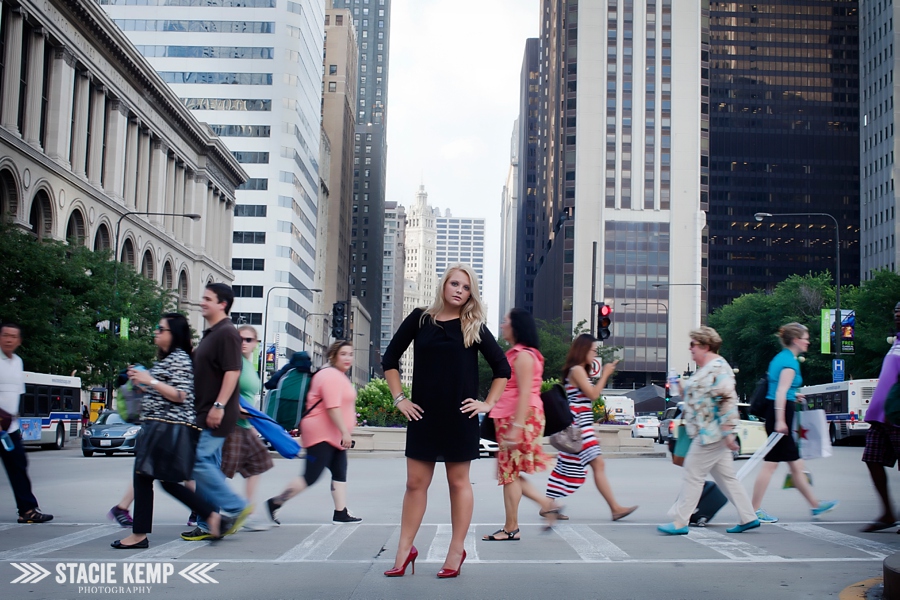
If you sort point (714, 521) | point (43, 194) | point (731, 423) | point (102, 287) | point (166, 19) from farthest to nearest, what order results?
point (166, 19) → point (43, 194) → point (102, 287) → point (714, 521) → point (731, 423)

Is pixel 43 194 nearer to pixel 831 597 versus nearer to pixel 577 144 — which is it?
pixel 831 597

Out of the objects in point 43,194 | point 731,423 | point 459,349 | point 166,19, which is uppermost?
point 166,19

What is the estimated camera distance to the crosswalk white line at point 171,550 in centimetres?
722

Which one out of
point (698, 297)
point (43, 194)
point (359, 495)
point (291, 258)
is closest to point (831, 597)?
point (359, 495)

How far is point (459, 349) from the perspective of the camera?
6.19 m

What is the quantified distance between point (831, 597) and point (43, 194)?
156ft

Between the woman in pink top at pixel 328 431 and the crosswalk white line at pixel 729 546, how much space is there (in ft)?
11.2

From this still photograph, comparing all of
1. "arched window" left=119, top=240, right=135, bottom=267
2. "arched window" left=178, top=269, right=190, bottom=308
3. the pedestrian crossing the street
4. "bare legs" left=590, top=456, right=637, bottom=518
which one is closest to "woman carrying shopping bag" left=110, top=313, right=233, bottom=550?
the pedestrian crossing the street

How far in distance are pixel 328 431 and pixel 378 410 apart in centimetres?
1926

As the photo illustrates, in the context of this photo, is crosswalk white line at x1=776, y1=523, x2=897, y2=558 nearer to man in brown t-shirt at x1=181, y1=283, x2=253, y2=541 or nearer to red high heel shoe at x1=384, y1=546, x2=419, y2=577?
red high heel shoe at x1=384, y1=546, x2=419, y2=577

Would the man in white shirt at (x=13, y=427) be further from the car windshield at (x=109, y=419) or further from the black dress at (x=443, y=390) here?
the car windshield at (x=109, y=419)

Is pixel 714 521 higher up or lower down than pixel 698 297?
lower down

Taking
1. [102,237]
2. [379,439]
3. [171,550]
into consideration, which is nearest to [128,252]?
[102,237]

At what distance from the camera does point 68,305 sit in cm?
3866
